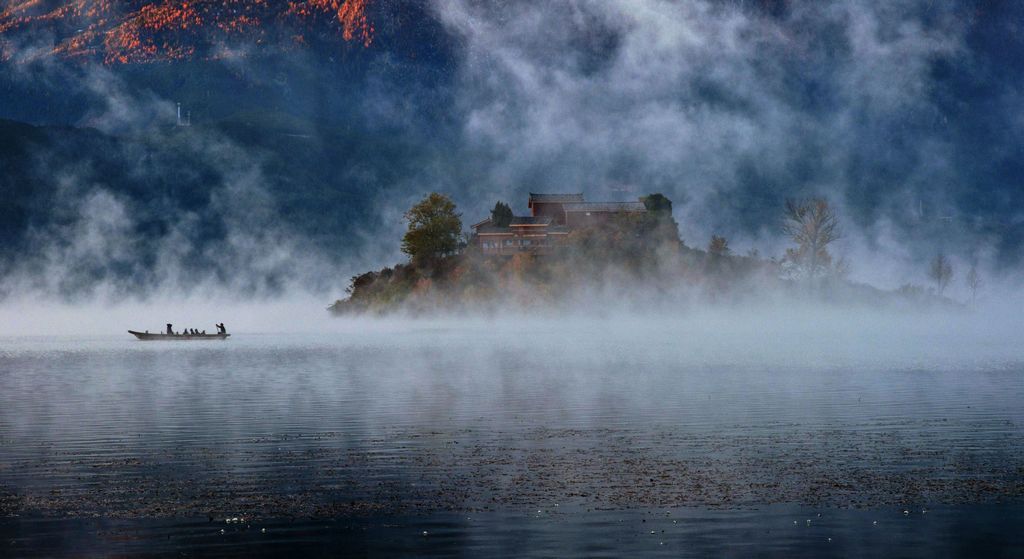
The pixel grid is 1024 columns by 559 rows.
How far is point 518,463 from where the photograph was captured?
4334cm

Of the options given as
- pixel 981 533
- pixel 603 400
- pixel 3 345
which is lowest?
pixel 981 533

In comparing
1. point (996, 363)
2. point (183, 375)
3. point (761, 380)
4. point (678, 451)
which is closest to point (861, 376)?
point (761, 380)

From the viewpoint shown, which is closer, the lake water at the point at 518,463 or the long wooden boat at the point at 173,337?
the lake water at the point at 518,463

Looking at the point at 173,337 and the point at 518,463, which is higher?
the point at 173,337

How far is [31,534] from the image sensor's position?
31.8 m

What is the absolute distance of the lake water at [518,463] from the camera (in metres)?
31.6

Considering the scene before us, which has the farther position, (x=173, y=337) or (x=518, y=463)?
(x=173, y=337)

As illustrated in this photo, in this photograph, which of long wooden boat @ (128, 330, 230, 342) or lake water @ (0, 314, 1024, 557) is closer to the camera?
lake water @ (0, 314, 1024, 557)

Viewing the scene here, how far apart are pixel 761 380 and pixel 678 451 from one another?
127 ft

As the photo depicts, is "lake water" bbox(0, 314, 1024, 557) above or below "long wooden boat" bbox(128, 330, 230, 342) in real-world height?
below

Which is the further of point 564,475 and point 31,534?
point 564,475

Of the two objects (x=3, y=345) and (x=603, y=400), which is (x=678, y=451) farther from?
(x=3, y=345)

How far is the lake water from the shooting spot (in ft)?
104

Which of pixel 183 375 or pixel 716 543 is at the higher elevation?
pixel 183 375
